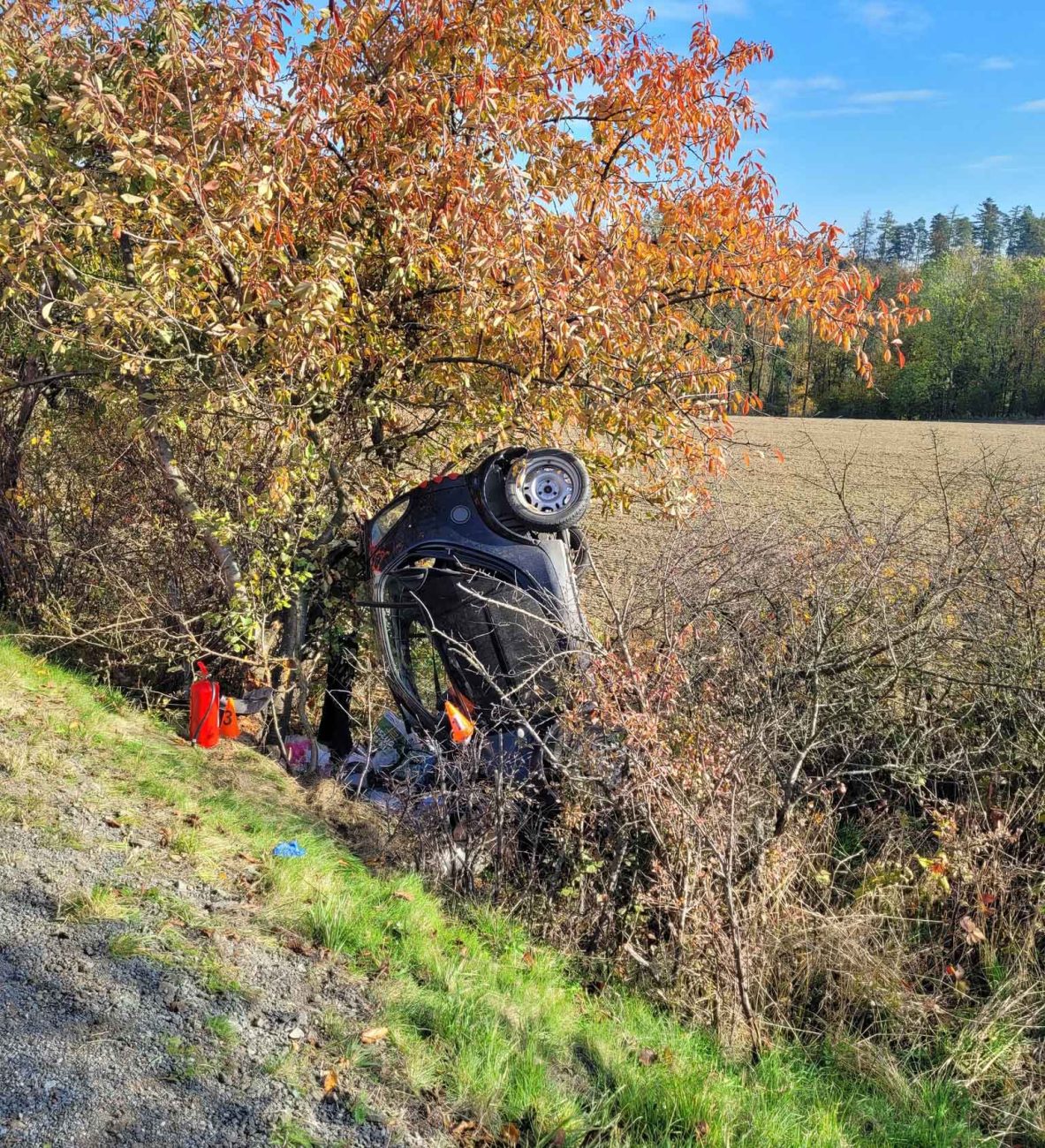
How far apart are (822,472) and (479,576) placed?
30.8 metres

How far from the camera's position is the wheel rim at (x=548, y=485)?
239 inches

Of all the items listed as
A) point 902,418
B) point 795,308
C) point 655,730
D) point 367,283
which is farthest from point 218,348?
point 902,418

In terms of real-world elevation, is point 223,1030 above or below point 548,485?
below

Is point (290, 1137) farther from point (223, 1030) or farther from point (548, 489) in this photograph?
point (548, 489)

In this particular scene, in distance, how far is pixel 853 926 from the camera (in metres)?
4.49

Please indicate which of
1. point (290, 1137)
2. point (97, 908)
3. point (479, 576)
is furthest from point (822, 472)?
point (290, 1137)

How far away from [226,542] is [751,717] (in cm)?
363

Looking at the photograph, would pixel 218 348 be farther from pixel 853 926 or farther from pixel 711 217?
pixel 853 926

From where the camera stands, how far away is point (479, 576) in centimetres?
597

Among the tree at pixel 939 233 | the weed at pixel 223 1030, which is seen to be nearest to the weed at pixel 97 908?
the weed at pixel 223 1030

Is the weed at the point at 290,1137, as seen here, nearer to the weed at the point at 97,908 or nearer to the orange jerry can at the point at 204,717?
the weed at the point at 97,908

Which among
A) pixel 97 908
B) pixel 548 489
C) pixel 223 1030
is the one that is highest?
pixel 548 489

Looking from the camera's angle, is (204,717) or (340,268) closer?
(340,268)

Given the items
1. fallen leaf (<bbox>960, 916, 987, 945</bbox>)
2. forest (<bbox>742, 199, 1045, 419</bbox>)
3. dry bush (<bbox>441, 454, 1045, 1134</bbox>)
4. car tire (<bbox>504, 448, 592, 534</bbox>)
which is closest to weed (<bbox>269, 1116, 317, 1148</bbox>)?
dry bush (<bbox>441, 454, 1045, 1134</bbox>)
